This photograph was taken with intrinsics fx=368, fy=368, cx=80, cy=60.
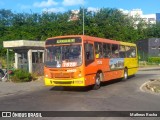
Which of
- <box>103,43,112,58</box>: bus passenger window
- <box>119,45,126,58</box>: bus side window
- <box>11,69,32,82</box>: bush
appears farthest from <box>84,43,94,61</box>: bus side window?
<box>11,69,32,82</box>: bush

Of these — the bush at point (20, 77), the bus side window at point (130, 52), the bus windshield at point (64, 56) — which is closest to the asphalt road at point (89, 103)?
the bus windshield at point (64, 56)

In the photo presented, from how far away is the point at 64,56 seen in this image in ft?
59.2

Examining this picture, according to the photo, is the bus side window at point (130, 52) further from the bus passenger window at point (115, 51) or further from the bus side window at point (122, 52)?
the bus passenger window at point (115, 51)

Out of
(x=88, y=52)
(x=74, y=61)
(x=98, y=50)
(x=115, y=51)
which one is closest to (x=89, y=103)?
(x=74, y=61)

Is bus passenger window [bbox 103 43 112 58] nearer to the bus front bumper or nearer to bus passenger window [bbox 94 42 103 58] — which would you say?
bus passenger window [bbox 94 42 103 58]

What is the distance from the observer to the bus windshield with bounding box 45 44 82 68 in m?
17.8

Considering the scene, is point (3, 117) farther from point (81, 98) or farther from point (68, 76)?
point (68, 76)

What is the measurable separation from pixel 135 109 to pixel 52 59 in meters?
7.04

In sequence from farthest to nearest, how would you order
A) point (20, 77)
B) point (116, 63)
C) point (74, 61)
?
point (20, 77), point (116, 63), point (74, 61)

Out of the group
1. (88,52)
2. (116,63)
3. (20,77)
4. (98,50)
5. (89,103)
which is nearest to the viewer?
(89,103)

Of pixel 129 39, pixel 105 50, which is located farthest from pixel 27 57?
pixel 129 39

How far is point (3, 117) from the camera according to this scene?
1081cm

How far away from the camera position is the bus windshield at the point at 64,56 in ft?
58.4

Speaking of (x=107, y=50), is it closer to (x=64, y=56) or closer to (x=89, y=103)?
(x=64, y=56)
